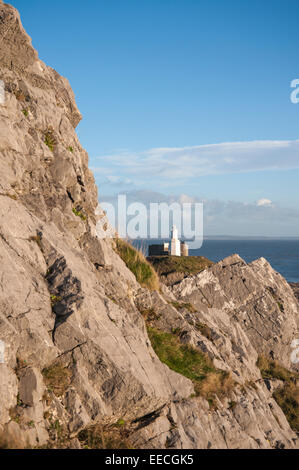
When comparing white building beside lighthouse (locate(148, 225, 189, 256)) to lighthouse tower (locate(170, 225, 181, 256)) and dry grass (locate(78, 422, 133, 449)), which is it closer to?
lighthouse tower (locate(170, 225, 181, 256))

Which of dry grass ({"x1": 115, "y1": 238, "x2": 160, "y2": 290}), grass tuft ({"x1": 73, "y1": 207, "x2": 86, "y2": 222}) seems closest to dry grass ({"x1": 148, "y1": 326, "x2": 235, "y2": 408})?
dry grass ({"x1": 115, "y1": 238, "x2": 160, "y2": 290})

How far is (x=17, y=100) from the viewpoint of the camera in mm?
13531

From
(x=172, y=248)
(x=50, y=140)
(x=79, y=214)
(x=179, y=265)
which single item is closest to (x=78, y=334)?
(x=79, y=214)

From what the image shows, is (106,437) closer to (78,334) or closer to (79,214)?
(78,334)

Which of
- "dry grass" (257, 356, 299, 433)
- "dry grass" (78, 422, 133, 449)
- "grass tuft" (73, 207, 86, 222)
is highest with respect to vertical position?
"grass tuft" (73, 207, 86, 222)

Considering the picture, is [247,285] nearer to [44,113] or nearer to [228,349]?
[228,349]

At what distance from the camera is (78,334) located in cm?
891

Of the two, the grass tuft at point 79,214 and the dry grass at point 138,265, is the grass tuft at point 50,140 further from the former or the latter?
the dry grass at point 138,265

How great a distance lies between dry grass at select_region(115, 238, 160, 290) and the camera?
15.2 metres

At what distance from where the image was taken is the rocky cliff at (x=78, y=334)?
8.02m

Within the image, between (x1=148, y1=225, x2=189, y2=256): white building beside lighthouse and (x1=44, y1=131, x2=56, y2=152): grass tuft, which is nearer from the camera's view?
(x1=44, y1=131, x2=56, y2=152): grass tuft

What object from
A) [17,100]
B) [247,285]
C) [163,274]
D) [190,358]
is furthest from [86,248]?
[247,285]

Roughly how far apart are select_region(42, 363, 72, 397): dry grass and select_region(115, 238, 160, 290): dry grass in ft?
21.7

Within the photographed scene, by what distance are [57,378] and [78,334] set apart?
1.05 metres
